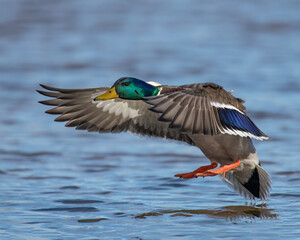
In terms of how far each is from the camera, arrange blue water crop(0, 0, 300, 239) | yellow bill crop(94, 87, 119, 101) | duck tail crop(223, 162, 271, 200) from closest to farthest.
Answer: blue water crop(0, 0, 300, 239) < yellow bill crop(94, 87, 119, 101) < duck tail crop(223, 162, 271, 200)

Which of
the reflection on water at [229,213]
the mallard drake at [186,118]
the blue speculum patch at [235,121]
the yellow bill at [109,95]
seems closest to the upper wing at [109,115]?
the mallard drake at [186,118]

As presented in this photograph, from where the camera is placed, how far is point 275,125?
9.53 m

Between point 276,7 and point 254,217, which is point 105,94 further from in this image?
point 276,7

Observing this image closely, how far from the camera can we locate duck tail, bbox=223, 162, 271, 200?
653 centimetres

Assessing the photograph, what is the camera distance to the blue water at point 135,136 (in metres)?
6.00

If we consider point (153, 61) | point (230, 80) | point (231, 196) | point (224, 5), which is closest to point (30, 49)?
point (153, 61)

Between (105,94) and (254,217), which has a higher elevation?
(105,94)

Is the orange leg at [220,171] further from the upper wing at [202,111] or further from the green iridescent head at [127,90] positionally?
the green iridescent head at [127,90]

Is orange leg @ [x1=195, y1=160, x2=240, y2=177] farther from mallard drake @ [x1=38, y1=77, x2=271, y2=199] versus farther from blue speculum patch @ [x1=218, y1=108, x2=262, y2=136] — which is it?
blue speculum patch @ [x1=218, y1=108, x2=262, y2=136]

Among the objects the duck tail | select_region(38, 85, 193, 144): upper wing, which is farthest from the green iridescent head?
the duck tail

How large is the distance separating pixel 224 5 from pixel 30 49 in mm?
6182

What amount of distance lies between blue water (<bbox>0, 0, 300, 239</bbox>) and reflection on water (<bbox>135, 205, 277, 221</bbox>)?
0.04ft

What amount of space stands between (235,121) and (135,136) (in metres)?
3.66

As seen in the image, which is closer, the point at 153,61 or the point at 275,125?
the point at 275,125
